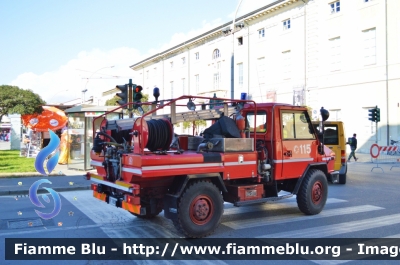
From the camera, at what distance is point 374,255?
19.2ft

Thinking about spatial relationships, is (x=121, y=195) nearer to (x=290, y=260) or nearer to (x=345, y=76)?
(x=290, y=260)

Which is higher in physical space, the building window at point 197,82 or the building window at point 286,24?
the building window at point 286,24

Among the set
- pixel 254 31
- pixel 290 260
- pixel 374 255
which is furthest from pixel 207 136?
pixel 254 31

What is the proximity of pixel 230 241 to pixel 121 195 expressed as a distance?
196 centimetres

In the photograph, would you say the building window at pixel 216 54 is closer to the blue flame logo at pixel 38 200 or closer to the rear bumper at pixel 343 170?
the rear bumper at pixel 343 170

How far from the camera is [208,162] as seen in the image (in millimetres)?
6641

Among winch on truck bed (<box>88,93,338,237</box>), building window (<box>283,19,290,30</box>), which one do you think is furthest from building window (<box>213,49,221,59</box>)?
winch on truck bed (<box>88,93,338,237</box>)

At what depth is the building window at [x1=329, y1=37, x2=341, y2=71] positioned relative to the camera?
32.0m

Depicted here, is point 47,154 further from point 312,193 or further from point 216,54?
point 216,54

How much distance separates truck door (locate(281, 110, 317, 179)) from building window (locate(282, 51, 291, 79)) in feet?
93.7

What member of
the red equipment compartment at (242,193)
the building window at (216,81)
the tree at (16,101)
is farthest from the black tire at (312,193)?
the building window at (216,81)

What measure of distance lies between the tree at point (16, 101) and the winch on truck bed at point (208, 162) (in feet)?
70.3

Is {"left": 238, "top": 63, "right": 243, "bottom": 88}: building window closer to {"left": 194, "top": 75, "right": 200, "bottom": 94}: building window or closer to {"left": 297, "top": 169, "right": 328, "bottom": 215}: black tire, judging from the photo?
{"left": 194, "top": 75, "right": 200, "bottom": 94}: building window

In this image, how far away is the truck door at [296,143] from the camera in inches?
318
